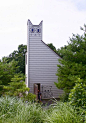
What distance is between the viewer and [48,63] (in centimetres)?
1248

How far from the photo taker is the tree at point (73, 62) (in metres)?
9.32

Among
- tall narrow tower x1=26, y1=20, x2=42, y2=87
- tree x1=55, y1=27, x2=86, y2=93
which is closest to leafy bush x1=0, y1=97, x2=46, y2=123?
tree x1=55, y1=27, x2=86, y2=93

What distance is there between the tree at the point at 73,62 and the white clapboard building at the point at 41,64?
213cm

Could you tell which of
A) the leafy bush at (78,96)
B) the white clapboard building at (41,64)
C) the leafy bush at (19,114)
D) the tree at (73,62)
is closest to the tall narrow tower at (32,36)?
the white clapboard building at (41,64)

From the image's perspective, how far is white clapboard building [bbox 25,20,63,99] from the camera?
12375 mm

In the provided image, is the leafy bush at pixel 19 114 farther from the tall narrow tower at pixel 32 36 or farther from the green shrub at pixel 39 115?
the tall narrow tower at pixel 32 36

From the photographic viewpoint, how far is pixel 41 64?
40.8 feet

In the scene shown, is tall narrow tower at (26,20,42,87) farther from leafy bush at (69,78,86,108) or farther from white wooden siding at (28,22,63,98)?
leafy bush at (69,78,86,108)

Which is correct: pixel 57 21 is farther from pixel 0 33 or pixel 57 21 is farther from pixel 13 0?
pixel 0 33

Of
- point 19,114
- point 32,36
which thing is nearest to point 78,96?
point 19,114

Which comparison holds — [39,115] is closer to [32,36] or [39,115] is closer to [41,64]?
[41,64]

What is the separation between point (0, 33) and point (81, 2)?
26.1 ft

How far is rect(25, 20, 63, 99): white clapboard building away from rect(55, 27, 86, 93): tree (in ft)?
6.97

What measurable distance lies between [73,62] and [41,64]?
3.50m
